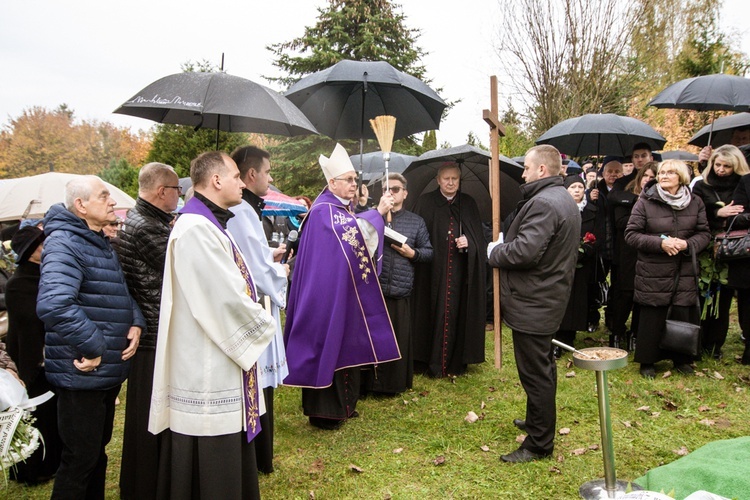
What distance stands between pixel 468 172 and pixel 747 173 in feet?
9.24

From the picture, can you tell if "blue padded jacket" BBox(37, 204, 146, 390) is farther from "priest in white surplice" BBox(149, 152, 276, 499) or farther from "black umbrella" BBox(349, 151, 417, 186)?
"black umbrella" BBox(349, 151, 417, 186)

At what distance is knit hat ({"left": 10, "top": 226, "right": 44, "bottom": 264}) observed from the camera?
3.49 meters

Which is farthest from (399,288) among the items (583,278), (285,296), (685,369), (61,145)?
(61,145)

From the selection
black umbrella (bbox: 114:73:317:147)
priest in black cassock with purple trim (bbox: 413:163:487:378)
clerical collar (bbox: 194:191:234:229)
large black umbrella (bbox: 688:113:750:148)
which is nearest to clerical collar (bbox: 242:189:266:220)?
black umbrella (bbox: 114:73:317:147)

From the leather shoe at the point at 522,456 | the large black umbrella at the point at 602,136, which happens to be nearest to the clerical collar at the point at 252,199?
the leather shoe at the point at 522,456

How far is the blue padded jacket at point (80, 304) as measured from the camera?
279cm

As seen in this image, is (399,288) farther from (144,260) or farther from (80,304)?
(80,304)

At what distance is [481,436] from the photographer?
175 inches

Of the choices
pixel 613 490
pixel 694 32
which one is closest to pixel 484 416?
pixel 613 490

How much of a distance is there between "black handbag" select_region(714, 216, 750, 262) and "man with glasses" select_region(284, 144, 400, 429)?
3497 millimetres

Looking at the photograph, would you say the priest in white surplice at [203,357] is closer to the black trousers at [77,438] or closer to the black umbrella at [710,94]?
the black trousers at [77,438]

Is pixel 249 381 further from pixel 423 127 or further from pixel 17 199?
pixel 17 199

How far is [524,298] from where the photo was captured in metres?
3.87

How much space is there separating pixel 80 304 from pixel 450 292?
387 cm
